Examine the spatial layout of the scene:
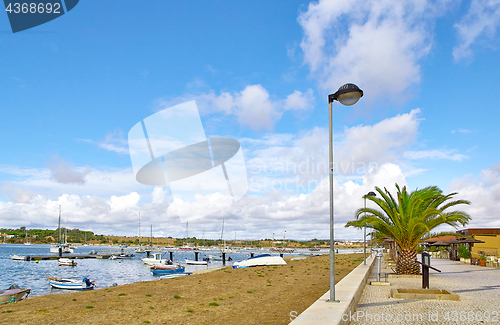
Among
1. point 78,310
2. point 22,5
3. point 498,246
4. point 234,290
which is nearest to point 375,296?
point 234,290

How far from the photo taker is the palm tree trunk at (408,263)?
20000 millimetres

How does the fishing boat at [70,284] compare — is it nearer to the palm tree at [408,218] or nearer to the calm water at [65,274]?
the calm water at [65,274]

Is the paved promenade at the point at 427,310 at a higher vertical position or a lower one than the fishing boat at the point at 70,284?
higher

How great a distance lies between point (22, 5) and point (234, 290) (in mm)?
14579

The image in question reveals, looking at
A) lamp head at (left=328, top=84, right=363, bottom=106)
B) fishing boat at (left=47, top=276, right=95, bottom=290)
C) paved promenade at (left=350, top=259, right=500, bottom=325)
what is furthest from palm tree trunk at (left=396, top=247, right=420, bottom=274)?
fishing boat at (left=47, top=276, right=95, bottom=290)

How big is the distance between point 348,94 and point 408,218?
13.8m

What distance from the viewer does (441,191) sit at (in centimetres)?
1958

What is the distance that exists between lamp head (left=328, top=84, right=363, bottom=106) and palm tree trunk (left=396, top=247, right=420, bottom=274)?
1484 cm

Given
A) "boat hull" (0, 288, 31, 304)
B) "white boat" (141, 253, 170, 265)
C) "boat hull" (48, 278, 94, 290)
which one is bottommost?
"white boat" (141, 253, 170, 265)

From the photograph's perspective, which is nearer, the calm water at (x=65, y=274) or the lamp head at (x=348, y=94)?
the lamp head at (x=348, y=94)

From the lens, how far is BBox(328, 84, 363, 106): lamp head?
8.37m

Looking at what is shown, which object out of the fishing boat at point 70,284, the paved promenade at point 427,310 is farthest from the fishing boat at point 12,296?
the paved promenade at point 427,310

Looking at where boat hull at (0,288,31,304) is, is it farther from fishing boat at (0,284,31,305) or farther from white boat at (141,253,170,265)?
white boat at (141,253,170,265)

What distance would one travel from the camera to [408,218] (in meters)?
19.7
